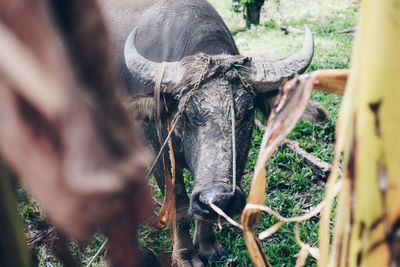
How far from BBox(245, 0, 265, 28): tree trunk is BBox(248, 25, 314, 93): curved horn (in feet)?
23.0

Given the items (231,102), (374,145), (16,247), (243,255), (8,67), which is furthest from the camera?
(243,255)

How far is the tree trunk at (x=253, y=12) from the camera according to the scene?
909cm

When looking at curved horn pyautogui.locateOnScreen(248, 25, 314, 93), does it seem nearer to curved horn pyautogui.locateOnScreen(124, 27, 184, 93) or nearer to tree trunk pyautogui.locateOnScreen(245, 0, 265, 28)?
curved horn pyautogui.locateOnScreen(124, 27, 184, 93)

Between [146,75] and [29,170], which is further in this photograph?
[146,75]

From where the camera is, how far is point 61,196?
0.36 m

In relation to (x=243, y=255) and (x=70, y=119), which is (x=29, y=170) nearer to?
(x=70, y=119)

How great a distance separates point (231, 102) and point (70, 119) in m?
1.95

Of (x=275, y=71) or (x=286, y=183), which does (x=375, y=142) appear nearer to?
(x=275, y=71)

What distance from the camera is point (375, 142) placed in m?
0.65

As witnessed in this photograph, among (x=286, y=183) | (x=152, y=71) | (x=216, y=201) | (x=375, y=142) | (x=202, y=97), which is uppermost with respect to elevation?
(x=375, y=142)

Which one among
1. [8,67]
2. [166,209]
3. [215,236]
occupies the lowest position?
[215,236]

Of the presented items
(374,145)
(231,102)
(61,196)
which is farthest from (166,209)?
(61,196)

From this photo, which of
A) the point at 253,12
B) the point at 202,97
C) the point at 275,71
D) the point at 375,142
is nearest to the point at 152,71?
the point at 202,97

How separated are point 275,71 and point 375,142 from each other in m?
1.94
